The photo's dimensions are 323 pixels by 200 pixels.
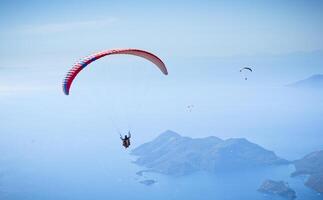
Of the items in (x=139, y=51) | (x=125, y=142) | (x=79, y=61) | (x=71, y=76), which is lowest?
(x=125, y=142)

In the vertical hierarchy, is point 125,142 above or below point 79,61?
below

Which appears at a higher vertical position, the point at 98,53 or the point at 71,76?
the point at 98,53

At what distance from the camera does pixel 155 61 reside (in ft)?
93.5

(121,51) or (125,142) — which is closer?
(121,51)

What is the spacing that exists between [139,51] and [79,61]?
189 inches

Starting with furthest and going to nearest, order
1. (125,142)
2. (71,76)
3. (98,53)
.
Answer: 1. (125,142)
2. (98,53)
3. (71,76)

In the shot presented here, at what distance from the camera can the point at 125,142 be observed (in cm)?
2725

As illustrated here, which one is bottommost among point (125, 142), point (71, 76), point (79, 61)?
point (125, 142)

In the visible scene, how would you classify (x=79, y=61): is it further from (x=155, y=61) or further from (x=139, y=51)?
(x=155, y=61)

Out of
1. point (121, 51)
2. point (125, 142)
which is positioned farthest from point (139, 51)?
point (125, 142)

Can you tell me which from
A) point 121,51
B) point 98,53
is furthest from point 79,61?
point 121,51

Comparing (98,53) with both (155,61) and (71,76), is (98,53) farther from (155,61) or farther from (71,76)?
(155,61)

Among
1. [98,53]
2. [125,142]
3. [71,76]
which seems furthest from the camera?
[125,142]

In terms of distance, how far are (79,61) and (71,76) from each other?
1.68 metres
